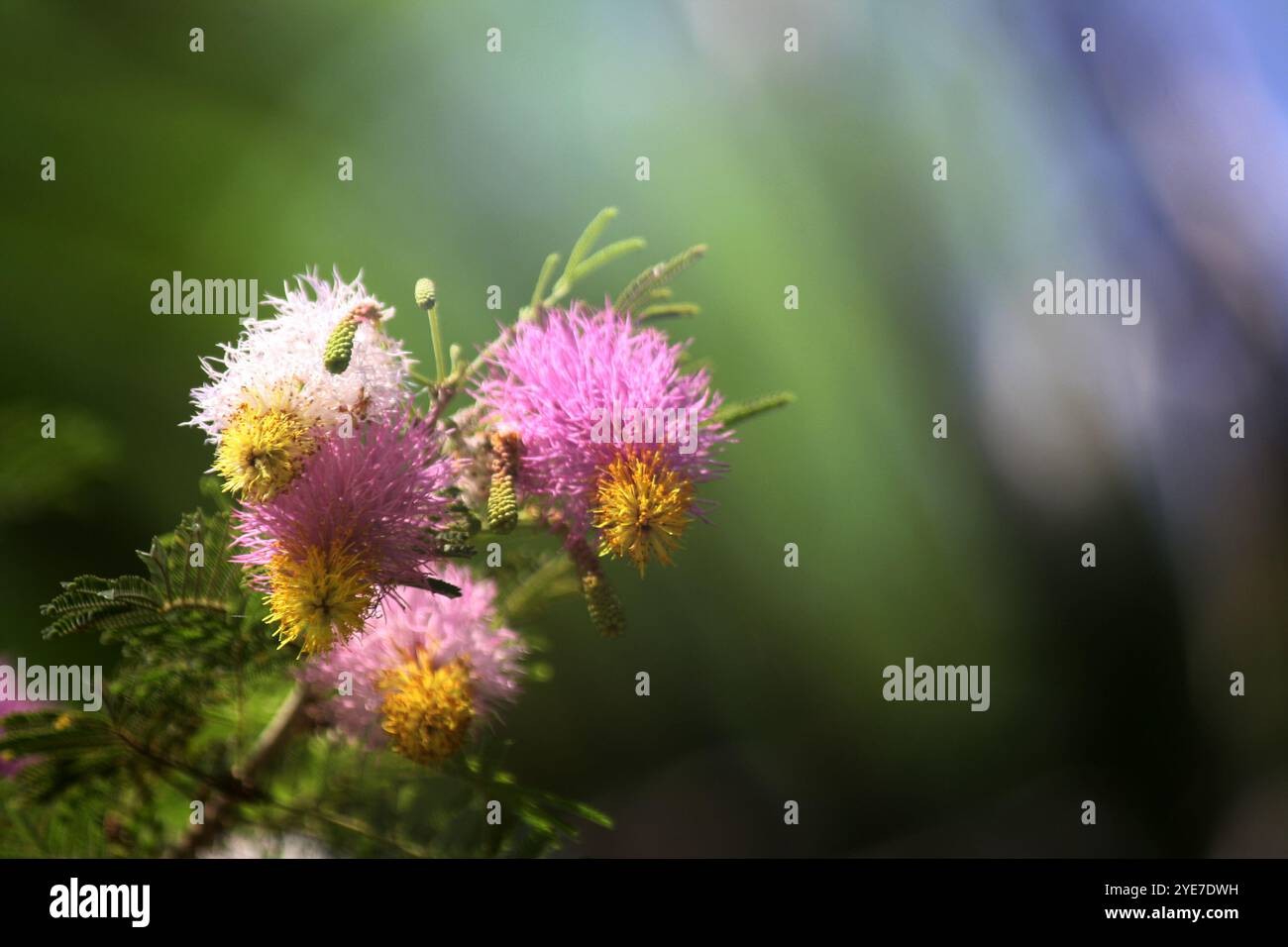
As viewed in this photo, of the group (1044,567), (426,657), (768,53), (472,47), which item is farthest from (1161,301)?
(426,657)

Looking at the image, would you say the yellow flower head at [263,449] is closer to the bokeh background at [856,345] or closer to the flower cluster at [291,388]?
the flower cluster at [291,388]

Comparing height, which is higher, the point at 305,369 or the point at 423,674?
the point at 305,369

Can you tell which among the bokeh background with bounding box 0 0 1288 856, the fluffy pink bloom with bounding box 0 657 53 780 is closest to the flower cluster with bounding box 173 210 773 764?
the fluffy pink bloom with bounding box 0 657 53 780

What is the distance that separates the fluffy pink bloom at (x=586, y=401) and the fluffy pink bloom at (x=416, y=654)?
0.08 m

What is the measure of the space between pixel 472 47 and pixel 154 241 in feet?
1.46

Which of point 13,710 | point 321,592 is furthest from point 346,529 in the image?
point 13,710

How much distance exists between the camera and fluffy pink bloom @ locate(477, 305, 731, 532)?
1.09 ft

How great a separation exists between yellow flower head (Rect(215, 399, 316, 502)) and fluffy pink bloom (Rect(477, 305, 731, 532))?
2.8 inches

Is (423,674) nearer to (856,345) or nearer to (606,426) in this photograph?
(606,426)

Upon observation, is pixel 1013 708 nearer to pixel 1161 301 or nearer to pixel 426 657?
pixel 1161 301

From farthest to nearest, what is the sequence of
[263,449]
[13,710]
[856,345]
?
[856,345] → [13,710] → [263,449]

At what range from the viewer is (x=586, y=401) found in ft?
1.09

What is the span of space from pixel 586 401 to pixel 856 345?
37.3 inches

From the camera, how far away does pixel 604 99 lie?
3.66ft
